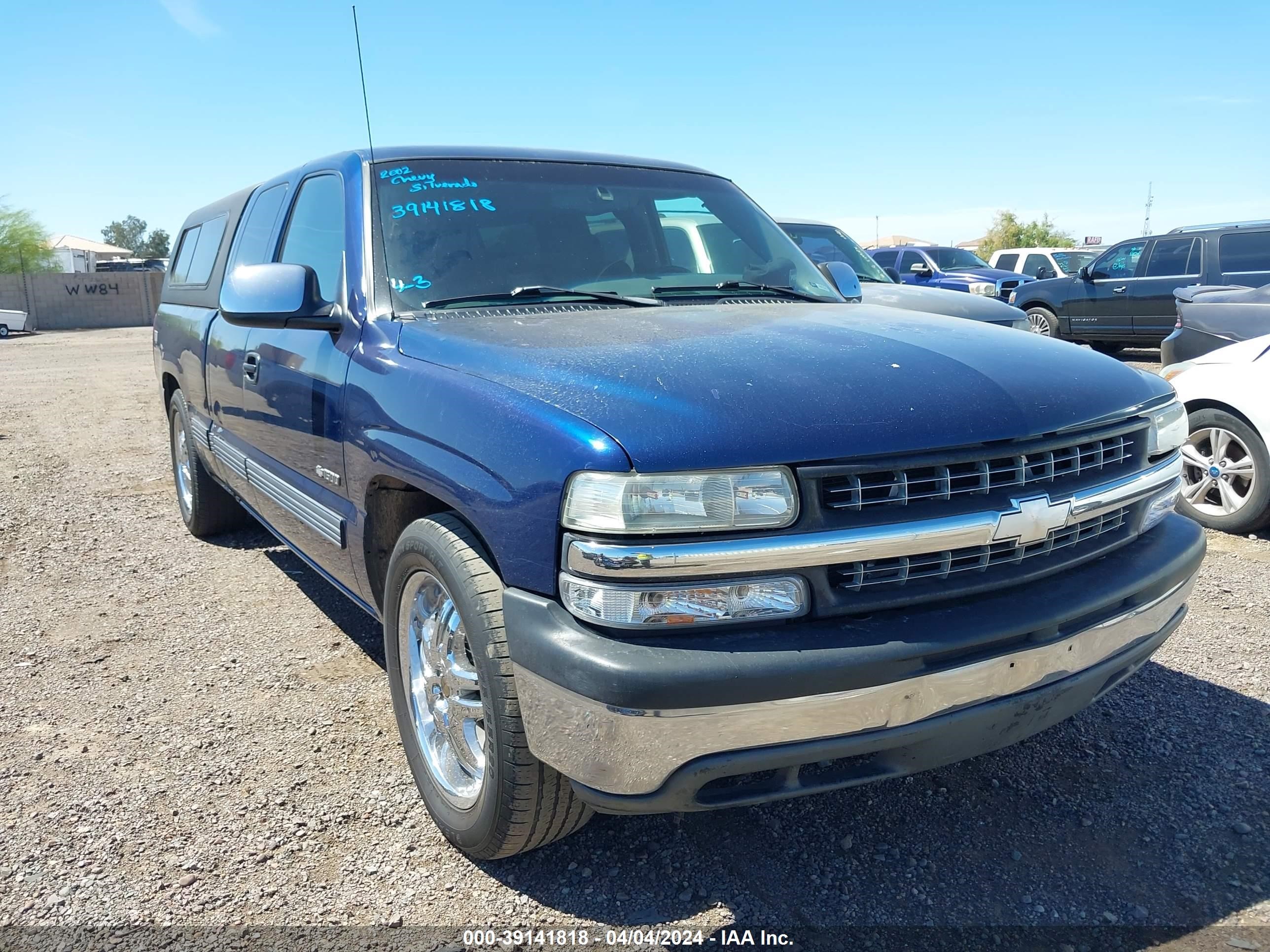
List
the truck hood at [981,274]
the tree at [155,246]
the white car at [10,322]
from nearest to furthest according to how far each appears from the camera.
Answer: the truck hood at [981,274], the white car at [10,322], the tree at [155,246]

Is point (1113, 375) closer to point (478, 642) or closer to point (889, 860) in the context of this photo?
point (889, 860)

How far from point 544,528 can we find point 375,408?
0.94m

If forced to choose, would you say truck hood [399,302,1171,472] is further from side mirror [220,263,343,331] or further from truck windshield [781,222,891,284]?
truck windshield [781,222,891,284]

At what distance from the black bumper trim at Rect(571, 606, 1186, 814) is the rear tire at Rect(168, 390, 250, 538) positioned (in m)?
3.94

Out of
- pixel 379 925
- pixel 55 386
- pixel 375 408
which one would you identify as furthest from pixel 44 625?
pixel 55 386

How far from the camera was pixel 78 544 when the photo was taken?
18.3ft

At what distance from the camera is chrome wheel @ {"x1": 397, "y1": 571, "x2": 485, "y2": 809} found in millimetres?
2477

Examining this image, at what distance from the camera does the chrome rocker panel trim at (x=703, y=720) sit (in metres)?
1.90

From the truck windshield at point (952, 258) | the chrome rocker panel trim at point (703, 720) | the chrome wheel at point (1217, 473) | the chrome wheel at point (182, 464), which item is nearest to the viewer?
the chrome rocker panel trim at point (703, 720)

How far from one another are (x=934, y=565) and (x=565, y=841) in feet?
4.14

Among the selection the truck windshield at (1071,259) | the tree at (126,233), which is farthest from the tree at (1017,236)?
the tree at (126,233)

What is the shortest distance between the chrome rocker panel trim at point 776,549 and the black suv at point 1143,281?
10.9 metres

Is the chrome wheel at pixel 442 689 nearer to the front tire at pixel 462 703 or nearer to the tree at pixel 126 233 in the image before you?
the front tire at pixel 462 703

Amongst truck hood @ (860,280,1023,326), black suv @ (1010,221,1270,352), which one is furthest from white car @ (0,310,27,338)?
truck hood @ (860,280,1023,326)
